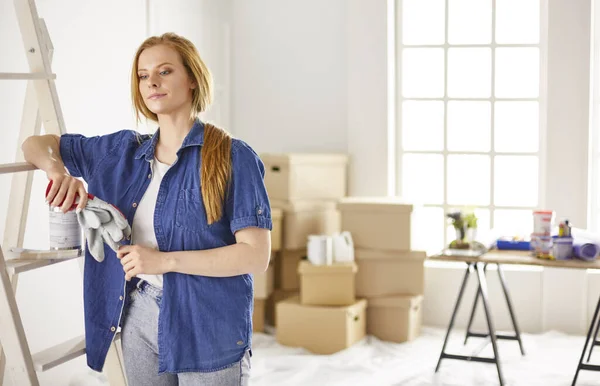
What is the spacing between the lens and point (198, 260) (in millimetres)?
2043

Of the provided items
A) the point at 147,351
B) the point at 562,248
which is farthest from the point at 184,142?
the point at 562,248

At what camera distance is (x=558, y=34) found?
5.30 m

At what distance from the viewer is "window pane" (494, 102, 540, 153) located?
5.55m

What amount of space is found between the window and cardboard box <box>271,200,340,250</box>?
0.59 metres

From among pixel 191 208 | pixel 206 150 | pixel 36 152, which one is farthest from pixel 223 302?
pixel 36 152

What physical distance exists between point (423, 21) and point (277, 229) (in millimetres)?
1807

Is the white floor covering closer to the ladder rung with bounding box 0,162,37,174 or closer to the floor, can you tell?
the floor

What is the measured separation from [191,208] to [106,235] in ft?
0.76

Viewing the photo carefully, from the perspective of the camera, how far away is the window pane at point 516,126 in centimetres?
555

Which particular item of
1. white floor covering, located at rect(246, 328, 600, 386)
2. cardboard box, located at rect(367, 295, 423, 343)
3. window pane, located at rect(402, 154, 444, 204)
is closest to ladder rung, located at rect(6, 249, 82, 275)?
white floor covering, located at rect(246, 328, 600, 386)

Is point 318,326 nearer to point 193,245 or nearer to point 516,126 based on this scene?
point 516,126

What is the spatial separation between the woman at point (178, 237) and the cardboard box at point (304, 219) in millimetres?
3044

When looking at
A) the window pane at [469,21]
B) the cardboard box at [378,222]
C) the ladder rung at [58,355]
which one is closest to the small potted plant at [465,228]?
the cardboard box at [378,222]

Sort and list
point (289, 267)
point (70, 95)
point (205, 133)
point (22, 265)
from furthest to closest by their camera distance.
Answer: point (289, 267), point (70, 95), point (22, 265), point (205, 133)
